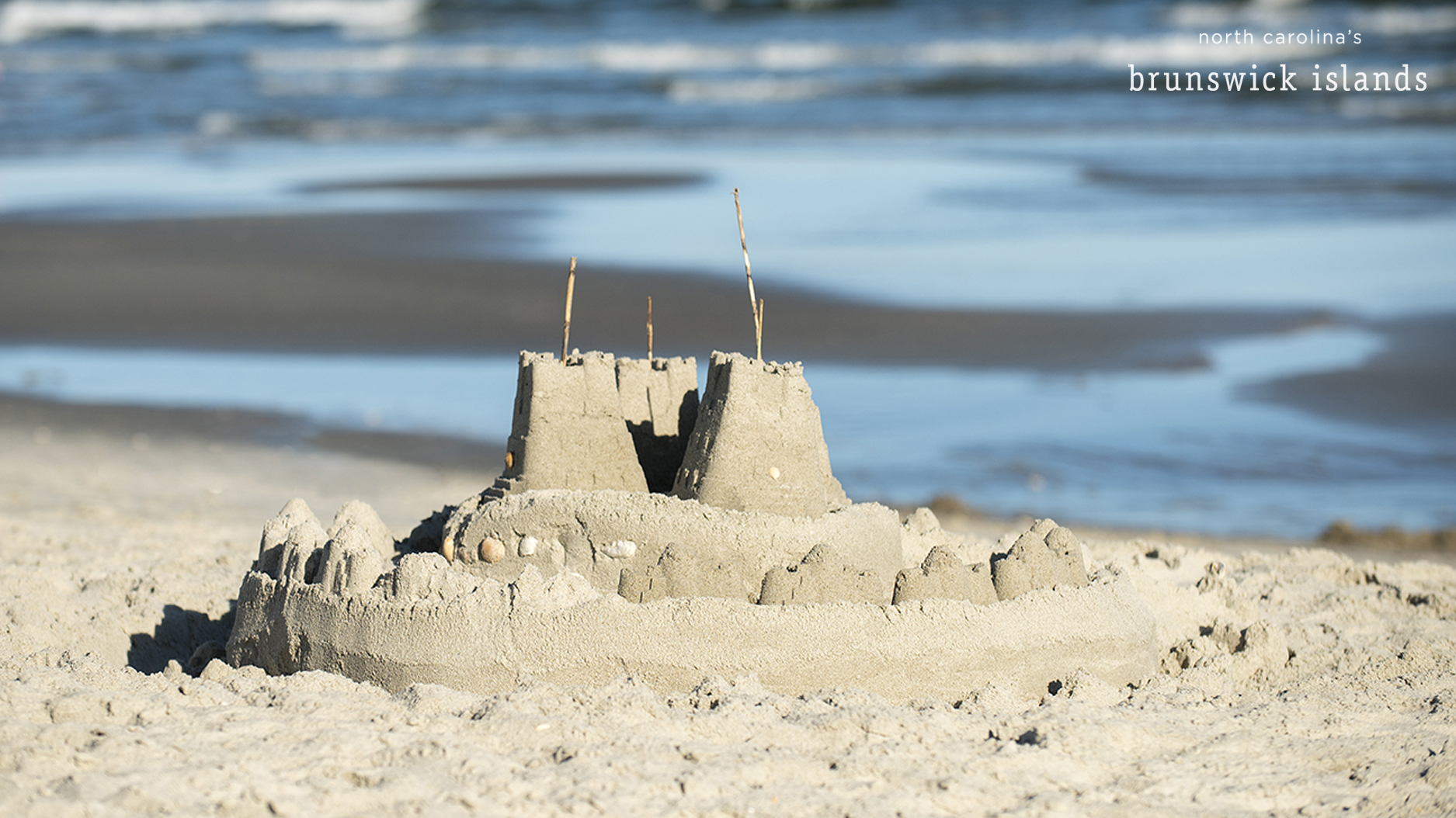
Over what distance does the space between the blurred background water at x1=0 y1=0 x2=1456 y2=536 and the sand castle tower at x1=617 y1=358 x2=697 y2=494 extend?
10.4ft

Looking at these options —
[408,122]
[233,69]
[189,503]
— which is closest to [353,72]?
[233,69]

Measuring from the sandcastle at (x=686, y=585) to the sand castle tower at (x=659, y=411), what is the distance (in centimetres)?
17

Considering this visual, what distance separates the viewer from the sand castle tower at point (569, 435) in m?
4.53

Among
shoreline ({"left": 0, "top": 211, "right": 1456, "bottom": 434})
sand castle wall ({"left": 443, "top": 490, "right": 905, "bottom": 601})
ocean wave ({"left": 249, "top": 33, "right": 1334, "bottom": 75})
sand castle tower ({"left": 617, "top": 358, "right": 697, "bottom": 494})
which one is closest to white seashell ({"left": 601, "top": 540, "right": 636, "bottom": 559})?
sand castle wall ({"left": 443, "top": 490, "right": 905, "bottom": 601})

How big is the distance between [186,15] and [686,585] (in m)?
44.5

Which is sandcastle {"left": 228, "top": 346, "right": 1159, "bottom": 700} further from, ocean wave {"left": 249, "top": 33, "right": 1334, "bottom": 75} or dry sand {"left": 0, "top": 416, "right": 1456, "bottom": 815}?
ocean wave {"left": 249, "top": 33, "right": 1334, "bottom": 75}

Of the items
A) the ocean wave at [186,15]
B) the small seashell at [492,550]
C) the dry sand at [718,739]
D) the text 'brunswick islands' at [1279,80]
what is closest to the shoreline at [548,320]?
the dry sand at [718,739]

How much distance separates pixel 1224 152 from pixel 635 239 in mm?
9757

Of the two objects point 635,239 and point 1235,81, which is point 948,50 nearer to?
point 1235,81

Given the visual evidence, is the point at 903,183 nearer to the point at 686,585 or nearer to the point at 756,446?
the point at 756,446

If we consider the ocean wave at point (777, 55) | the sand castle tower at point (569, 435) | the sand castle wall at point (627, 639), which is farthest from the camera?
the ocean wave at point (777, 55)

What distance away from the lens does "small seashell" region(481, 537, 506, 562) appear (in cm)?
426

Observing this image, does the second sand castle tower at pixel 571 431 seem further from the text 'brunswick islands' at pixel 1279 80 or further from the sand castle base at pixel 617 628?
the text 'brunswick islands' at pixel 1279 80

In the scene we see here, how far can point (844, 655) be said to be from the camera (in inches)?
161
